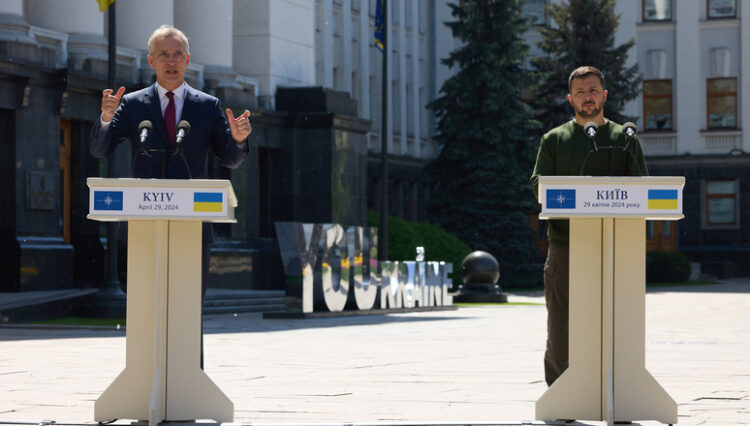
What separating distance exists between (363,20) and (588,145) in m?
43.4

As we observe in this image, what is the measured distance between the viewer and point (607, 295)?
279 inches

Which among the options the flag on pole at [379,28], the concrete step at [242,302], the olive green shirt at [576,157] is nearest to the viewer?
the olive green shirt at [576,157]

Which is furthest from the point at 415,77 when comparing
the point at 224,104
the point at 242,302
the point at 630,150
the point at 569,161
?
the point at 630,150

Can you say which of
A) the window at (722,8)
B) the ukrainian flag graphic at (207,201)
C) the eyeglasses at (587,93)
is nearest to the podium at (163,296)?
the ukrainian flag graphic at (207,201)

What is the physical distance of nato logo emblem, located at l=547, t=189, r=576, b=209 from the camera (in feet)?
22.7

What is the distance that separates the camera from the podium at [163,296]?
22.3 ft

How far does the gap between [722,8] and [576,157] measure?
51.3 metres

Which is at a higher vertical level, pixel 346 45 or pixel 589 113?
pixel 346 45

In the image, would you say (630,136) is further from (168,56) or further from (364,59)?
(364,59)

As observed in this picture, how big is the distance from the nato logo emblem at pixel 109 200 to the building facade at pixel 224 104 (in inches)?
446

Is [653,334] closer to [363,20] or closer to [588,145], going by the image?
[588,145]

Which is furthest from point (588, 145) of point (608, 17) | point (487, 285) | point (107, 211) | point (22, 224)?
point (608, 17)

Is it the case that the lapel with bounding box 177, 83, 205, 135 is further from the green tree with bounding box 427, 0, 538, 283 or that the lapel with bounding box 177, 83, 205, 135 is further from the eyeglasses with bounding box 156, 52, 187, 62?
the green tree with bounding box 427, 0, 538, 283

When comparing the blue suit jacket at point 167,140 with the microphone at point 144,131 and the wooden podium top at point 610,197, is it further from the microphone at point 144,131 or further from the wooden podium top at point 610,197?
the wooden podium top at point 610,197
